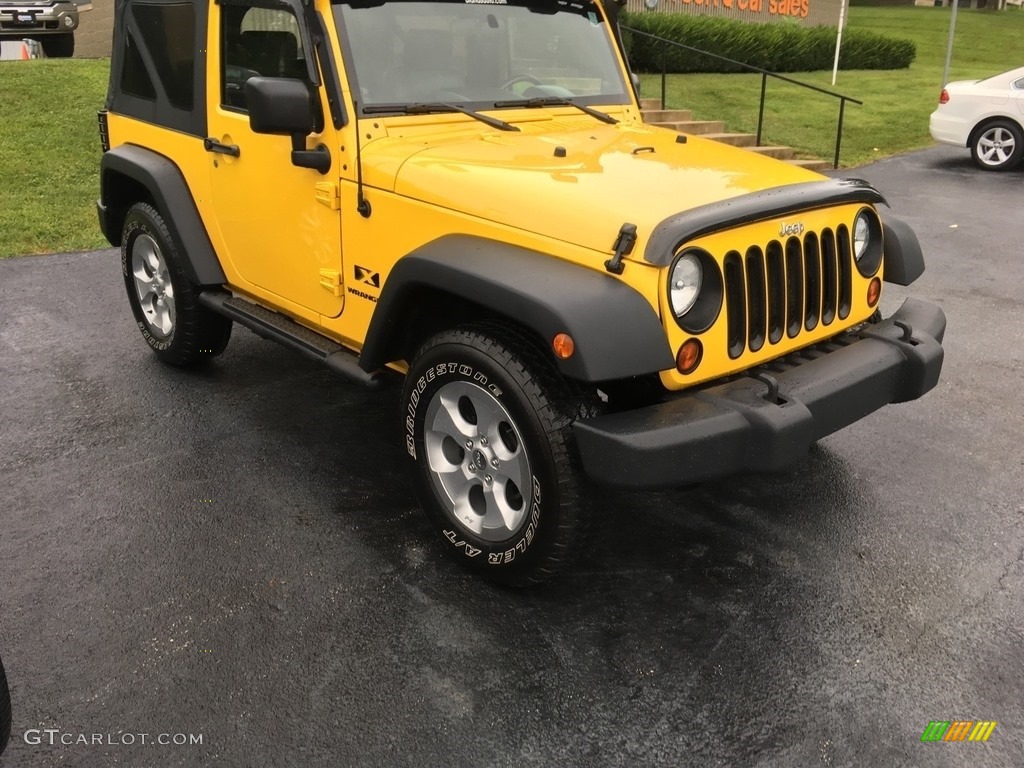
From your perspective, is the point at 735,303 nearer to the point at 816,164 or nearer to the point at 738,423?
the point at 738,423

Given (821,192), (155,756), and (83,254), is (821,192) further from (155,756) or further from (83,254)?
(83,254)

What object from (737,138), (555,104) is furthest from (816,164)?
(555,104)

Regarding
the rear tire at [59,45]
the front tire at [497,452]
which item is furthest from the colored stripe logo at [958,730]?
the rear tire at [59,45]

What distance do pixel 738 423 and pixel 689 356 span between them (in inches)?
10.9

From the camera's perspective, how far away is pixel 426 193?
11.0ft

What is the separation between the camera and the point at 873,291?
12.0 feet

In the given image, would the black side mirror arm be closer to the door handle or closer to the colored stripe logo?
the door handle

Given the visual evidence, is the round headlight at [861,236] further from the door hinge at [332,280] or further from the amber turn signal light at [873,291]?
the door hinge at [332,280]

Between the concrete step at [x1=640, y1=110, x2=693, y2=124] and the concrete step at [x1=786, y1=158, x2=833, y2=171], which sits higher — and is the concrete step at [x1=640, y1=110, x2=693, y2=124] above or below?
above

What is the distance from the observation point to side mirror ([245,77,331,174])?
3.35 m

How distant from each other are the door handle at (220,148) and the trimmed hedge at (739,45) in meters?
13.0

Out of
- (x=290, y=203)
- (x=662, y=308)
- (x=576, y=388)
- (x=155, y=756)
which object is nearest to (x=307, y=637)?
(x=155, y=756)

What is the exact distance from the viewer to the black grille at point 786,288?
3.06 metres

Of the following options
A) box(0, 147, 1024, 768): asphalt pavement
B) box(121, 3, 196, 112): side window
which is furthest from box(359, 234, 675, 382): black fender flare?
box(121, 3, 196, 112): side window
